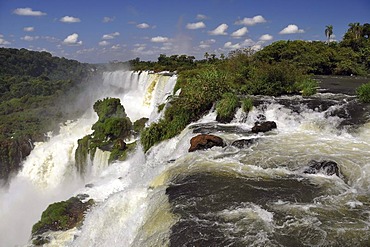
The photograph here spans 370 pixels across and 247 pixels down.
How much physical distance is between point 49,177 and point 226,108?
15.9m

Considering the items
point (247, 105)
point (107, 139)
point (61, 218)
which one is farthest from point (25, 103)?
point (247, 105)

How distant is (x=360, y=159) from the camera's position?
34.6ft

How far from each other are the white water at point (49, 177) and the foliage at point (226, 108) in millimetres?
5726

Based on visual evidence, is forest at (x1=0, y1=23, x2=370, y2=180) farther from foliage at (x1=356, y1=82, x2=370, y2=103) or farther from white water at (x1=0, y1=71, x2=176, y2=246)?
white water at (x1=0, y1=71, x2=176, y2=246)

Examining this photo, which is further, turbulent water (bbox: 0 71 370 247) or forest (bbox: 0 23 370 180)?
forest (bbox: 0 23 370 180)

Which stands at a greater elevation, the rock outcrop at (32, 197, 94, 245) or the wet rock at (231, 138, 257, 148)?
the wet rock at (231, 138, 257, 148)

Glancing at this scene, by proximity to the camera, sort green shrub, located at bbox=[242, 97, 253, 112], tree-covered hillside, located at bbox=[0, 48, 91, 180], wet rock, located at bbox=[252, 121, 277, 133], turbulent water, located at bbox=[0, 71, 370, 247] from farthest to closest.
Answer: tree-covered hillside, located at bbox=[0, 48, 91, 180] → green shrub, located at bbox=[242, 97, 253, 112] → wet rock, located at bbox=[252, 121, 277, 133] → turbulent water, located at bbox=[0, 71, 370, 247]

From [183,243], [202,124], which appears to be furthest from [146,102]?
[183,243]

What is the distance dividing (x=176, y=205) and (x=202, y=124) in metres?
8.08

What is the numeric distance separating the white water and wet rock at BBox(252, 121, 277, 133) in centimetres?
648

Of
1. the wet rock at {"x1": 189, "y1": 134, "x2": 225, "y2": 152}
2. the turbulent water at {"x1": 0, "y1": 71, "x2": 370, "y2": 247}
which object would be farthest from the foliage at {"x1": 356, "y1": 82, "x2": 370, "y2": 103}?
the wet rock at {"x1": 189, "y1": 134, "x2": 225, "y2": 152}

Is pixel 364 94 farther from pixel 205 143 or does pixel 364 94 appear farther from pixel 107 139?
pixel 107 139

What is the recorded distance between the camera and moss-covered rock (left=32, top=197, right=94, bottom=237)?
12.5 metres

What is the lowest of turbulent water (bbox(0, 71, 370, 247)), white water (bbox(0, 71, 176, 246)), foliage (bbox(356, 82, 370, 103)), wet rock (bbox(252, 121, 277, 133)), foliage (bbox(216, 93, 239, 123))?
white water (bbox(0, 71, 176, 246))
